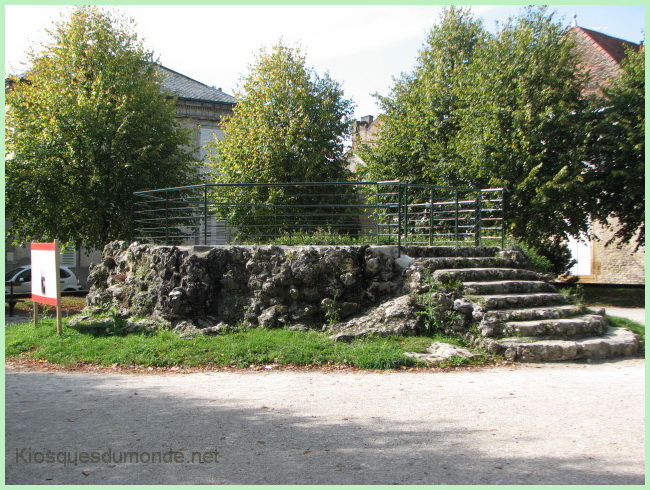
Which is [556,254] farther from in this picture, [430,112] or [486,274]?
[486,274]

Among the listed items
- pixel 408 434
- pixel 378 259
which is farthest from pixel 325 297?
pixel 408 434

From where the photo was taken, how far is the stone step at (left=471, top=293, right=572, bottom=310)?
10.8 meters

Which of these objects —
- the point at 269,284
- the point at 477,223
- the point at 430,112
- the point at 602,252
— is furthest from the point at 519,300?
the point at 602,252

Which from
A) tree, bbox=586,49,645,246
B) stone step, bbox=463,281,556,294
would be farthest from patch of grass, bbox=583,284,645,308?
stone step, bbox=463,281,556,294

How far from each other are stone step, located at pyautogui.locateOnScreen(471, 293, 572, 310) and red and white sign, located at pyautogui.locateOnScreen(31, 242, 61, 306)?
25.2 feet

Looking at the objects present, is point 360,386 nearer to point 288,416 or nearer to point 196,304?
point 288,416

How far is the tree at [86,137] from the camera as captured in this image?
1941 centimetres

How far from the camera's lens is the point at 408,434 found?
583 cm

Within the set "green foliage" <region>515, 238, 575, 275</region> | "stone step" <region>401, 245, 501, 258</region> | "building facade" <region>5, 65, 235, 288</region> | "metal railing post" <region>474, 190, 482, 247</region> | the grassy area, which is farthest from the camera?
"building facade" <region>5, 65, 235, 288</region>

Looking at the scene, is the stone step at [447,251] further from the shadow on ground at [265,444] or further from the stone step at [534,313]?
the shadow on ground at [265,444]

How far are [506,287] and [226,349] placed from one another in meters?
5.24

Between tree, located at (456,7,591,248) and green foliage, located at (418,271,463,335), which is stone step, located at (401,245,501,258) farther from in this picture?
tree, located at (456,7,591,248)

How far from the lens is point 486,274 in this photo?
12.0m

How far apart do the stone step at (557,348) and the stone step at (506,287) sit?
153cm
